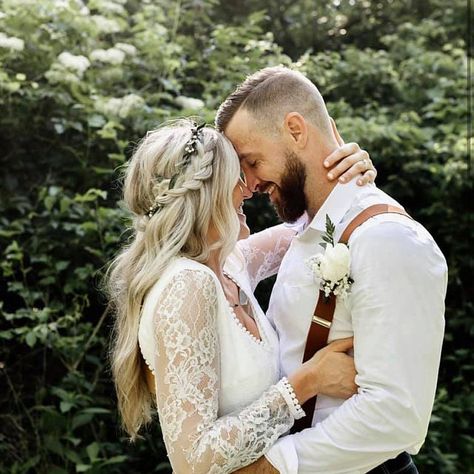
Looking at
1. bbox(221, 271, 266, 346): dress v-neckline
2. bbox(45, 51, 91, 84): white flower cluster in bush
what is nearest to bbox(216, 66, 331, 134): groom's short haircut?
bbox(221, 271, 266, 346): dress v-neckline

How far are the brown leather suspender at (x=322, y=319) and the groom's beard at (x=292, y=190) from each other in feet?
0.92

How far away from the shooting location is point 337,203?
2.35 metres

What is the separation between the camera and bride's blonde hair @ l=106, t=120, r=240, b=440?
2.16 m

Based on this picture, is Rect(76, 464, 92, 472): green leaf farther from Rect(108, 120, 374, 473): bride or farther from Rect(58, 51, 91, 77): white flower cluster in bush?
Rect(58, 51, 91, 77): white flower cluster in bush

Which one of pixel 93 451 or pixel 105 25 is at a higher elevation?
pixel 105 25

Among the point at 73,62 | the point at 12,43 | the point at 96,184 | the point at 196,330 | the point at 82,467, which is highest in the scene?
the point at 12,43

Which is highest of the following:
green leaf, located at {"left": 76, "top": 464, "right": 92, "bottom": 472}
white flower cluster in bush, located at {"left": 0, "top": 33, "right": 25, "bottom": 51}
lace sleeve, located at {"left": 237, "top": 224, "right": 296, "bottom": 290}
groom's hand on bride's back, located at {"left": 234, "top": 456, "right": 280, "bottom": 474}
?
white flower cluster in bush, located at {"left": 0, "top": 33, "right": 25, "bottom": 51}

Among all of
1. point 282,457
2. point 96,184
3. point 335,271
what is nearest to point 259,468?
point 282,457

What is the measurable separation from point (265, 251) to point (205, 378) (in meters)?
0.87

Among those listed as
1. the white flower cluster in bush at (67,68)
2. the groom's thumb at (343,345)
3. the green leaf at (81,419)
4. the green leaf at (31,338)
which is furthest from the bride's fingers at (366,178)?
the white flower cluster in bush at (67,68)

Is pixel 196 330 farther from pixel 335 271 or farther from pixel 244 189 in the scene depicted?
pixel 244 189

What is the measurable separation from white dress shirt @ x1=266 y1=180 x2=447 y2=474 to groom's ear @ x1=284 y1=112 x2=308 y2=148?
386mm

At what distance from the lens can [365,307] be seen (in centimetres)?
207

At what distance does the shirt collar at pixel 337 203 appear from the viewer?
2.33 metres
